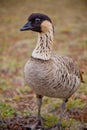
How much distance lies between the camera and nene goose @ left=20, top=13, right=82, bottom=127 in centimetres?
593

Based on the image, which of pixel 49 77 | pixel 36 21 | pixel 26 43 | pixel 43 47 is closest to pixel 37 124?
pixel 49 77

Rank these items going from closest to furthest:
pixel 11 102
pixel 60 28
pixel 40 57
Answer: pixel 40 57
pixel 11 102
pixel 60 28

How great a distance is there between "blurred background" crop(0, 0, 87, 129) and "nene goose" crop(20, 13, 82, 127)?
96 centimetres

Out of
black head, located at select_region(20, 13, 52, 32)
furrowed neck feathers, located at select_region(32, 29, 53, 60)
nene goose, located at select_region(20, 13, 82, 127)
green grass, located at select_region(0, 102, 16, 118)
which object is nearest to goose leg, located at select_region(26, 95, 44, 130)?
green grass, located at select_region(0, 102, 16, 118)

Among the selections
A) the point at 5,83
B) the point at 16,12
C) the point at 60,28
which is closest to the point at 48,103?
the point at 5,83

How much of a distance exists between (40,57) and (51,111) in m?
1.63

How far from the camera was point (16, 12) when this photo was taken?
16.5m

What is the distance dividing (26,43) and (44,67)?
620 cm

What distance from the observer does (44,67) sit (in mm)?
5957

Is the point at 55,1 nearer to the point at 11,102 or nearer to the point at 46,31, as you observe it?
the point at 11,102

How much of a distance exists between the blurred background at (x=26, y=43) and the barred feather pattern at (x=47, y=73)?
0.94 m

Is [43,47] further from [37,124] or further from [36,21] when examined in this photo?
[37,124]

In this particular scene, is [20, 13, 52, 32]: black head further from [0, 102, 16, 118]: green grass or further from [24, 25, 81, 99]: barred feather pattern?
[0, 102, 16, 118]: green grass

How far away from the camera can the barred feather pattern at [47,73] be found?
5.92 metres
